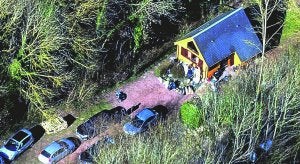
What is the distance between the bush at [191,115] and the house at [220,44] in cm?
777

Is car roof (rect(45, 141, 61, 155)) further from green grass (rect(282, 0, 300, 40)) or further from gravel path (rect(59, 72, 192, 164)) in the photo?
green grass (rect(282, 0, 300, 40))

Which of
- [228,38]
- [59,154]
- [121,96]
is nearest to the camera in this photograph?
[59,154]

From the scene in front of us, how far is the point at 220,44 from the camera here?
6194 centimetres

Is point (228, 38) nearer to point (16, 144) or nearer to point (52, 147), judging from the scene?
point (52, 147)

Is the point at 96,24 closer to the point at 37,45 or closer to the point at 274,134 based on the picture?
the point at 37,45

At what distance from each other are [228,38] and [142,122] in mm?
13276

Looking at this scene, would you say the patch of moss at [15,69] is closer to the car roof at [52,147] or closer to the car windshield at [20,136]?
the car windshield at [20,136]

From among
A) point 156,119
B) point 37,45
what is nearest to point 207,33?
point 156,119

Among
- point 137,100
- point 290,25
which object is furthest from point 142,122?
point 290,25

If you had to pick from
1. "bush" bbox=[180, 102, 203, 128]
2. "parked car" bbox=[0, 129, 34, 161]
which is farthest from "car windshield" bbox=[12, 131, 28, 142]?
"bush" bbox=[180, 102, 203, 128]

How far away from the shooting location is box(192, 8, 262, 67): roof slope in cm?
6125

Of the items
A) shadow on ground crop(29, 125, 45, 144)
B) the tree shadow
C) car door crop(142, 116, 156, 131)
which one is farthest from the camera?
the tree shadow

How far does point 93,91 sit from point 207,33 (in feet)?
40.8

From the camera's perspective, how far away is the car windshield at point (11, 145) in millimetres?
53562
